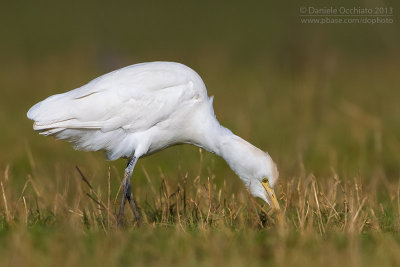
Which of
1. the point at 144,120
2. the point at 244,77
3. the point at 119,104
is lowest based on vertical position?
the point at 244,77

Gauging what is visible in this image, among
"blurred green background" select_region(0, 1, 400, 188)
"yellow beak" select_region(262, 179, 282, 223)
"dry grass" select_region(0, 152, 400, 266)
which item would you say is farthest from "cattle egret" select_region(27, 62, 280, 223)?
"blurred green background" select_region(0, 1, 400, 188)

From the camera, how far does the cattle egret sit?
621 cm

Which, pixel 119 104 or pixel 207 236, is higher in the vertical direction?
pixel 119 104

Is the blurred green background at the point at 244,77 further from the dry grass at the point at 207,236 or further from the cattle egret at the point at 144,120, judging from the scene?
the dry grass at the point at 207,236

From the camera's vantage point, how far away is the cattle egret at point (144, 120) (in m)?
6.21

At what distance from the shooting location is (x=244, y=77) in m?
16.4

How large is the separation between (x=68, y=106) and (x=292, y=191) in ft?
7.10

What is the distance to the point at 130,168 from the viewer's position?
20.8ft

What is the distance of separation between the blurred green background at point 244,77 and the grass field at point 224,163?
0.04 meters

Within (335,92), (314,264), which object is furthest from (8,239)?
(335,92)

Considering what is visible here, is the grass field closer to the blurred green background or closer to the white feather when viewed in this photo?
the blurred green background

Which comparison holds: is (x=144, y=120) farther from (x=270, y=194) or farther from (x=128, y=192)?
(x=270, y=194)

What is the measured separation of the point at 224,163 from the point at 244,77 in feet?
22.2

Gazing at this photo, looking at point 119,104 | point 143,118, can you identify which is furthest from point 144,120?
point 119,104
